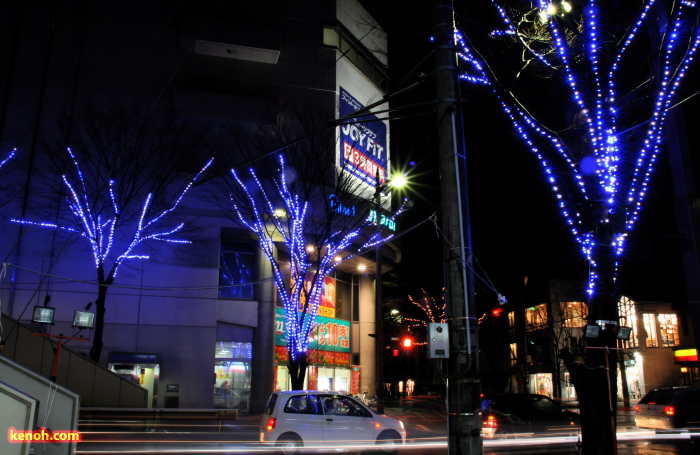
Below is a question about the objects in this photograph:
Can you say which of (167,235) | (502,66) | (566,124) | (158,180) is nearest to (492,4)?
(502,66)

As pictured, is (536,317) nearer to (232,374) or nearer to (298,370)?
(232,374)

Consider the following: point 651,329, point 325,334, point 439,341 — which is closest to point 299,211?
point 325,334

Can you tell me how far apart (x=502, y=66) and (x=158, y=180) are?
1497cm

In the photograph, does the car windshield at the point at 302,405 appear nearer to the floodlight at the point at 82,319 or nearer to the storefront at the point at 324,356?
the floodlight at the point at 82,319

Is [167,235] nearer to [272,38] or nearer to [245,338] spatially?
[245,338]

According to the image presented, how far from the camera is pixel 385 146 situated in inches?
1272

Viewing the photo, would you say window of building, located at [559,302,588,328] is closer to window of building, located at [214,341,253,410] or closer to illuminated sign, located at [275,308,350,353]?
illuminated sign, located at [275,308,350,353]

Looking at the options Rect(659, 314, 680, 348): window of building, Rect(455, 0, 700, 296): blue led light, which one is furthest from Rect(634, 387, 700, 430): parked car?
Rect(659, 314, 680, 348): window of building

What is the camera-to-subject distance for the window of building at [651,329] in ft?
135

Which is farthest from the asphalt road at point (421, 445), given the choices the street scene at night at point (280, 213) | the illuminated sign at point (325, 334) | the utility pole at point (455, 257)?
the illuminated sign at point (325, 334)

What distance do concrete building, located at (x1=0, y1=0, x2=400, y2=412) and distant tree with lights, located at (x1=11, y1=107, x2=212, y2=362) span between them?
0.70 feet

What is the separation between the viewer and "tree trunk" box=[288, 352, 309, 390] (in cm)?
1919

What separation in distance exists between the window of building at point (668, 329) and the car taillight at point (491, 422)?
3381cm

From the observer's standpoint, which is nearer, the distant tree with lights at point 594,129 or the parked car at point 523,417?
the distant tree with lights at point 594,129
